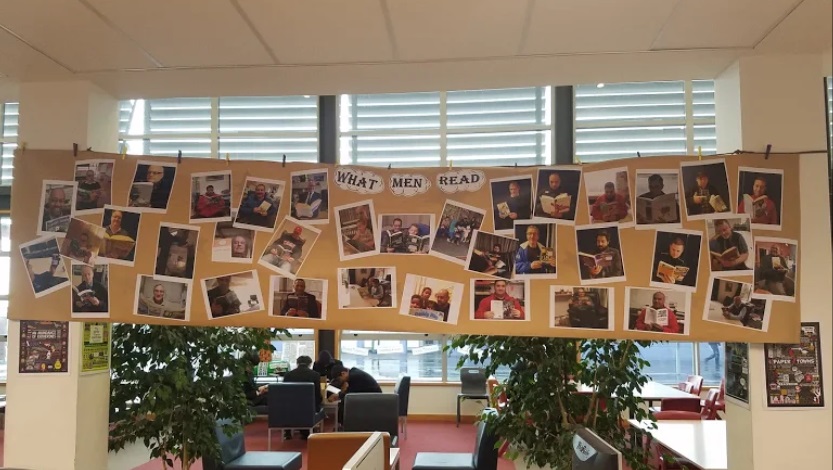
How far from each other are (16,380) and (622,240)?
3219 millimetres

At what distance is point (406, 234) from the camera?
3.24 m

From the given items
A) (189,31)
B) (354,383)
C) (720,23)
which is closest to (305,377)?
(354,383)

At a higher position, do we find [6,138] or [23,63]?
[6,138]

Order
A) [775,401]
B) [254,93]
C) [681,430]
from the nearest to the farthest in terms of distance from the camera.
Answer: [775,401], [254,93], [681,430]

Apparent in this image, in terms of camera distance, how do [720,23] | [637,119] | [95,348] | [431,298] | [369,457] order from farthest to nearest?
1. [637,119]
2. [95,348]
3. [431,298]
4. [720,23]
5. [369,457]

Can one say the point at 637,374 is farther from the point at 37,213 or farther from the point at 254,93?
the point at 37,213

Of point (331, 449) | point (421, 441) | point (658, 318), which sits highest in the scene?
point (658, 318)

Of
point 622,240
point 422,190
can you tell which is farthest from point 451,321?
point 622,240

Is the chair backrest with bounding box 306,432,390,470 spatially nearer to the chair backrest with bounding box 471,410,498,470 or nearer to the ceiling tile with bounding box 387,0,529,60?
the chair backrest with bounding box 471,410,498,470

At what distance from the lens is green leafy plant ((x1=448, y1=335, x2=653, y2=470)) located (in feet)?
11.7

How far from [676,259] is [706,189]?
37cm

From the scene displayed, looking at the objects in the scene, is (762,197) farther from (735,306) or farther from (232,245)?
(232,245)

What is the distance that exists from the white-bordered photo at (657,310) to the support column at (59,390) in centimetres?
287

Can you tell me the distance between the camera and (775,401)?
2.91 m
